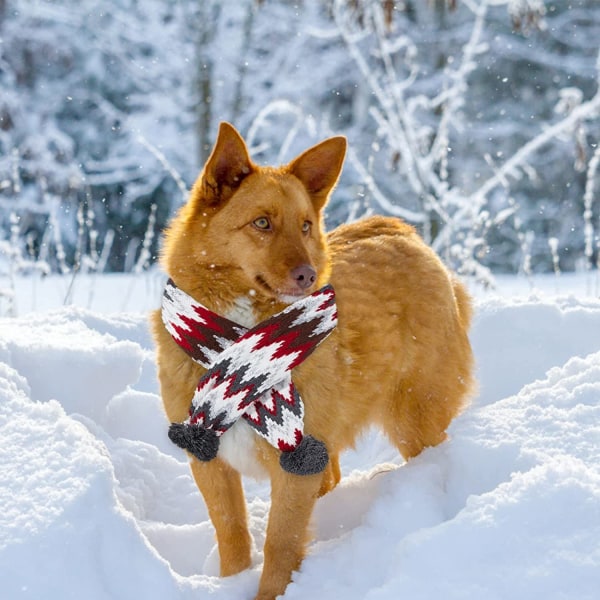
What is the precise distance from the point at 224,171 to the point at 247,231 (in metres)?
0.26

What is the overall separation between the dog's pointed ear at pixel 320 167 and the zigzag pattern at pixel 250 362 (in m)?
0.52

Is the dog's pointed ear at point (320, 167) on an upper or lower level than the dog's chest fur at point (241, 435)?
upper

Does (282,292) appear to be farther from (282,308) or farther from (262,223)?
(262,223)

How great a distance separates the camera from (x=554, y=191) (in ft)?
56.7

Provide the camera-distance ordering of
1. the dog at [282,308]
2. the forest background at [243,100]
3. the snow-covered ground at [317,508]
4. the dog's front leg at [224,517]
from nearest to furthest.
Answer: the snow-covered ground at [317,508]
the dog at [282,308]
the dog's front leg at [224,517]
the forest background at [243,100]

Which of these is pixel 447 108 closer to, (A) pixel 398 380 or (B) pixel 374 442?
(B) pixel 374 442

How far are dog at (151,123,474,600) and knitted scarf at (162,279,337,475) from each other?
0.06 metres

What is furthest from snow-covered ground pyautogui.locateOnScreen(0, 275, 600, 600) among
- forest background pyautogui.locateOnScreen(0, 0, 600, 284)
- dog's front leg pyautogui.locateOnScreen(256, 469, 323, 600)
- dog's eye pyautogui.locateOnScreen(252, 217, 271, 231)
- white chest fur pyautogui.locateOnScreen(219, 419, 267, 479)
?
forest background pyautogui.locateOnScreen(0, 0, 600, 284)

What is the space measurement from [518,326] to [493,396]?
18.5 inches

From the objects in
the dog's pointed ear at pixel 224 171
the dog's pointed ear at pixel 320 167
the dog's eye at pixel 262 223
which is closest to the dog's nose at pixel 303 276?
the dog's eye at pixel 262 223

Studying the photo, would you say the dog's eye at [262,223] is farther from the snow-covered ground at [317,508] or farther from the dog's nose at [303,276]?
the snow-covered ground at [317,508]

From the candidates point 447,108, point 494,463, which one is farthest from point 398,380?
point 447,108

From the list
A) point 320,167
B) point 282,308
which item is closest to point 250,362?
point 282,308

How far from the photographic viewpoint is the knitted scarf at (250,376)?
256 centimetres
